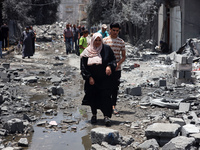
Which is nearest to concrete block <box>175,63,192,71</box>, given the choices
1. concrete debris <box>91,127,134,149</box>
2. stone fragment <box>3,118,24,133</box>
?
concrete debris <box>91,127,134,149</box>

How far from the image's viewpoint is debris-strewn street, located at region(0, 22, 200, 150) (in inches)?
176

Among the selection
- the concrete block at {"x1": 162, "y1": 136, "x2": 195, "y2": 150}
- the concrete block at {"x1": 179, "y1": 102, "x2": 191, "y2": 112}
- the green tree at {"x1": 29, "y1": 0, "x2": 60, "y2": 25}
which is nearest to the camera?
the concrete block at {"x1": 162, "y1": 136, "x2": 195, "y2": 150}

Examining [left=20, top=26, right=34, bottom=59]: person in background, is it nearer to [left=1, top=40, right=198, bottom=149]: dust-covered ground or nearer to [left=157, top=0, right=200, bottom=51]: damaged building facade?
[left=1, top=40, right=198, bottom=149]: dust-covered ground

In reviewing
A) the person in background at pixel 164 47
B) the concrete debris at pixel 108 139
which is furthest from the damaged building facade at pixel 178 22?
the concrete debris at pixel 108 139

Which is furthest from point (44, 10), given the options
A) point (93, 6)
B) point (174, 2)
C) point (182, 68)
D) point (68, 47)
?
point (182, 68)

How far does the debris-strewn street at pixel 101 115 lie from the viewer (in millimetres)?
4477

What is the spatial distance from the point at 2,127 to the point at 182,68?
5259mm

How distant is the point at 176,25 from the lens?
17.7 metres

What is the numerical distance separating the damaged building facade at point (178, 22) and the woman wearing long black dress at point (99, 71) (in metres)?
11.1

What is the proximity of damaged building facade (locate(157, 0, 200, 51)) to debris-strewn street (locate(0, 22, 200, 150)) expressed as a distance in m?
5.51

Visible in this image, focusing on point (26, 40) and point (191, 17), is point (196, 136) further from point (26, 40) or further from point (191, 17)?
point (26, 40)

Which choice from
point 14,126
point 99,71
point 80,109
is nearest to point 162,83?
point 80,109

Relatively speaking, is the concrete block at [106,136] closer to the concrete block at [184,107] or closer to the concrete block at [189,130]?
the concrete block at [189,130]

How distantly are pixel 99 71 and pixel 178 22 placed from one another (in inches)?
499
